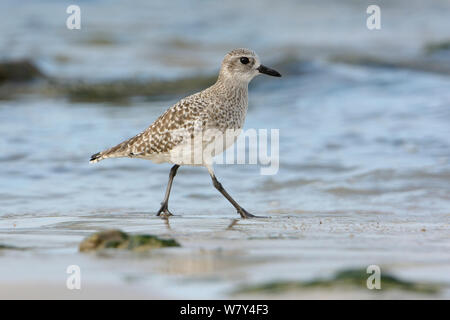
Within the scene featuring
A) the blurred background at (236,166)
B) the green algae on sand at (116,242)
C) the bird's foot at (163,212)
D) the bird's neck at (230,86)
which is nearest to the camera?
the blurred background at (236,166)

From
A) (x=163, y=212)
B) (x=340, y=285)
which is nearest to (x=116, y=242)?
(x=340, y=285)

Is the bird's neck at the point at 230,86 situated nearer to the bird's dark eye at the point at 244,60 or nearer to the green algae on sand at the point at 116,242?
the bird's dark eye at the point at 244,60

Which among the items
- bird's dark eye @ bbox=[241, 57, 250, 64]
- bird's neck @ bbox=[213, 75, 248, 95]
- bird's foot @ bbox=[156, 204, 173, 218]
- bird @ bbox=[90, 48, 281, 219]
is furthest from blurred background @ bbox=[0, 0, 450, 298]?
bird's dark eye @ bbox=[241, 57, 250, 64]

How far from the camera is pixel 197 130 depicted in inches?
268

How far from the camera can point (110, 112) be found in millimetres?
13812

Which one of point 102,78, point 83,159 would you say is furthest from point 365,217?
point 102,78

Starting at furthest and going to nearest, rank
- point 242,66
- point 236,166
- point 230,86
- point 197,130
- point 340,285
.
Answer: point 236,166, point 242,66, point 230,86, point 197,130, point 340,285

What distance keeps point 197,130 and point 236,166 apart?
2.87 meters

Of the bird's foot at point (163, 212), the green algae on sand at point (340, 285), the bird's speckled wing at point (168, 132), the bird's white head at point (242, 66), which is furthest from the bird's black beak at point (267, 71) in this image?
the green algae on sand at point (340, 285)

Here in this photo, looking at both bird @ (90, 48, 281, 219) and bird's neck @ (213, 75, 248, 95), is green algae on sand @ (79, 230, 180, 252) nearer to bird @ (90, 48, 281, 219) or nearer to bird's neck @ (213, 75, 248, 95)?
bird @ (90, 48, 281, 219)

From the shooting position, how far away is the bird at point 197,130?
6.83m

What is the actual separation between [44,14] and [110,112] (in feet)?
31.1

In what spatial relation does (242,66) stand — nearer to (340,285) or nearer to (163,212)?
(163,212)
